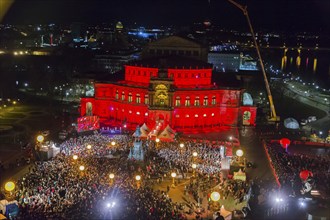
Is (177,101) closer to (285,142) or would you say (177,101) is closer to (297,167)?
(285,142)

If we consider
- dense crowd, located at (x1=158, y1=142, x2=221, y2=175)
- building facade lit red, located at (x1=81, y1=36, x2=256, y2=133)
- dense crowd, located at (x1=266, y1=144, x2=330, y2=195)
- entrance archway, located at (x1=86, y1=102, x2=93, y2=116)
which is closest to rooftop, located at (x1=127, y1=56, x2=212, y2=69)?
building facade lit red, located at (x1=81, y1=36, x2=256, y2=133)

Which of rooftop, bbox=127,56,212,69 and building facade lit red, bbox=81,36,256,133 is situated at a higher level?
rooftop, bbox=127,56,212,69

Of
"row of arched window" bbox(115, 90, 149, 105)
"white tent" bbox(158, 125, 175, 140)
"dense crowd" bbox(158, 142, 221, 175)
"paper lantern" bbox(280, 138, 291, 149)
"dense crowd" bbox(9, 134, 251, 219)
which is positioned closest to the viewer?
"dense crowd" bbox(9, 134, 251, 219)

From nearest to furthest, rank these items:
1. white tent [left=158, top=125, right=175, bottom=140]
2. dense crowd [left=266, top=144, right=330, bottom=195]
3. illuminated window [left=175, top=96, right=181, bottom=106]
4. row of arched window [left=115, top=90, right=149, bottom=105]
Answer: dense crowd [left=266, top=144, right=330, bottom=195] → white tent [left=158, top=125, right=175, bottom=140] → illuminated window [left=175, top=96, right=181, bottom=106] → row of arched window [left=115, top=90, right=149, bottom=105]

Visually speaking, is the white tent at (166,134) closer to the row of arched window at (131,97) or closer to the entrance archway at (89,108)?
the row of arched window at (131,97)

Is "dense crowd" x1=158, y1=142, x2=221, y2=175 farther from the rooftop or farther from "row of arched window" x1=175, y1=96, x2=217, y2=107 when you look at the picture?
the rooftop
